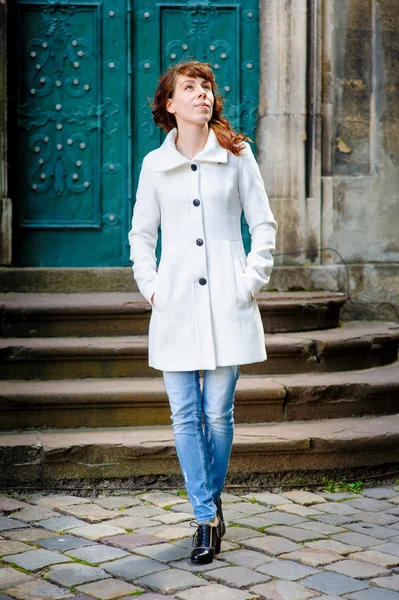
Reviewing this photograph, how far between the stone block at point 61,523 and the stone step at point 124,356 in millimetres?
1372

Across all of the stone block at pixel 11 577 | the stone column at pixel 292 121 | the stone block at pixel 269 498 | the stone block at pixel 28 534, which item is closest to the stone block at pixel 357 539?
the stone block at pixel 269 498

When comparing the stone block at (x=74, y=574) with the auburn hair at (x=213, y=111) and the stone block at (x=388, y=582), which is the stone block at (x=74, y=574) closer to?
the stone block at (x=388, y=582)

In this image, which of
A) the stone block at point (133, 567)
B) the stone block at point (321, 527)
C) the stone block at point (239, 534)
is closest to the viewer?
the stone block at point (133, 567)

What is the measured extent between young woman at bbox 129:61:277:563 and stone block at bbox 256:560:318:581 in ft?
0.75

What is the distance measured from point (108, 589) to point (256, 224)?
152cm

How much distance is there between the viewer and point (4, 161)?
699cm

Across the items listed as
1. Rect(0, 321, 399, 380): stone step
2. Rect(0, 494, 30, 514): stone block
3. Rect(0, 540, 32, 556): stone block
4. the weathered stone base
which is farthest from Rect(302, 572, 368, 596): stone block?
the weathered stone base

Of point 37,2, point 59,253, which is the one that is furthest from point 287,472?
point 37,2

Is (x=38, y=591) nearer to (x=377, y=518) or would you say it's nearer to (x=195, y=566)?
(x=195, y=566)

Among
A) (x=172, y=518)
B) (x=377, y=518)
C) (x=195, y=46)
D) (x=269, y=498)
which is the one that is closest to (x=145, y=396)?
(x=269, y=498)

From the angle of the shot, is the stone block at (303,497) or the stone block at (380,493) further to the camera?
the stone block at (380,493)

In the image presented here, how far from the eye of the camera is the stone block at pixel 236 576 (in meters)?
3.55

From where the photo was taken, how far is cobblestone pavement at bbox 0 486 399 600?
3500mm

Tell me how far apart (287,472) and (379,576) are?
1443 mm
